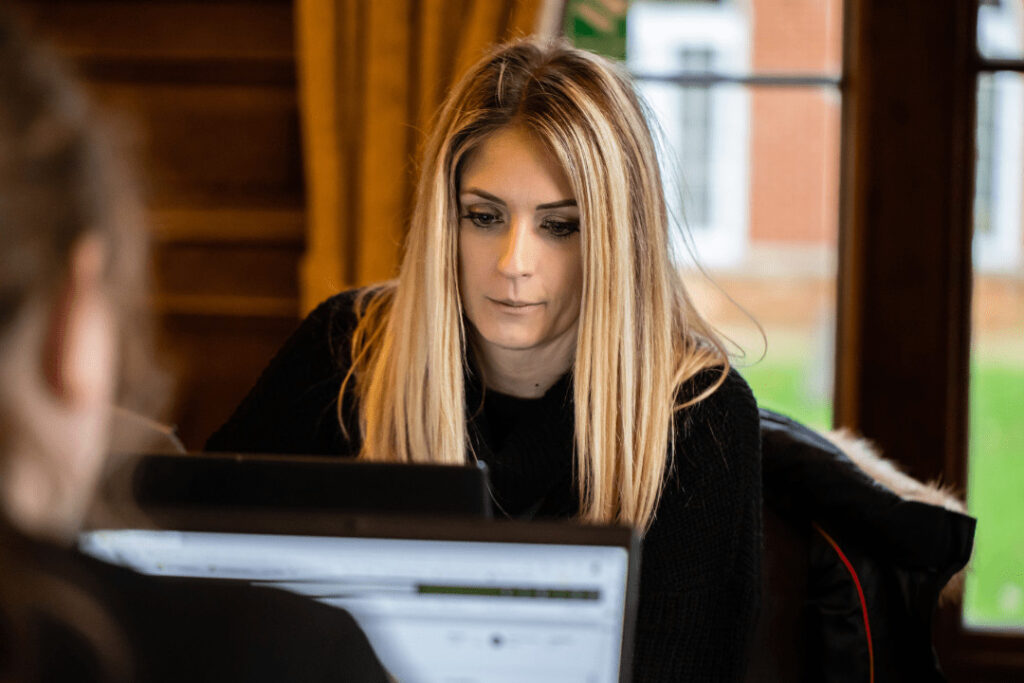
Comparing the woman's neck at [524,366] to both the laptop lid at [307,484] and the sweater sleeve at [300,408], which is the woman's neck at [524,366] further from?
the laptop lid at [307,484]

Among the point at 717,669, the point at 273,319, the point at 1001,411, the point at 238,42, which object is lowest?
the point at 717,669

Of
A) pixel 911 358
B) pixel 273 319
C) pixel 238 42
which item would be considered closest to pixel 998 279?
pixel 911 358

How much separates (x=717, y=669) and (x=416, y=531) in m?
0.80

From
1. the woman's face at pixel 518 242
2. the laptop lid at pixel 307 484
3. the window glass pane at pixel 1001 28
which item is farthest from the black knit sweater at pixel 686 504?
the window glass pane at pixel 1001 28

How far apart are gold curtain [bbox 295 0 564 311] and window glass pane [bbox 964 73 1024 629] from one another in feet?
3.38

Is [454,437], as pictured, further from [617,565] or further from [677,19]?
[677,19]

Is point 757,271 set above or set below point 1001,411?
above

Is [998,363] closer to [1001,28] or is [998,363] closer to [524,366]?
[1001,28]

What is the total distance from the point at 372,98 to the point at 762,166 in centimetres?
92

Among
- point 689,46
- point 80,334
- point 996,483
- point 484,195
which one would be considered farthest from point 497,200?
point 996,483

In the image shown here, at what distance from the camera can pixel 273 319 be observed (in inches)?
92.0

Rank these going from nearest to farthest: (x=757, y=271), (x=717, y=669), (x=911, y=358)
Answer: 1. (x=717, y=669)
2. (x=911, y=358)
3. (x=757, y=271)

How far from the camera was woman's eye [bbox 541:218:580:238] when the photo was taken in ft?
4.21

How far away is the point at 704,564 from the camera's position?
127 cm
